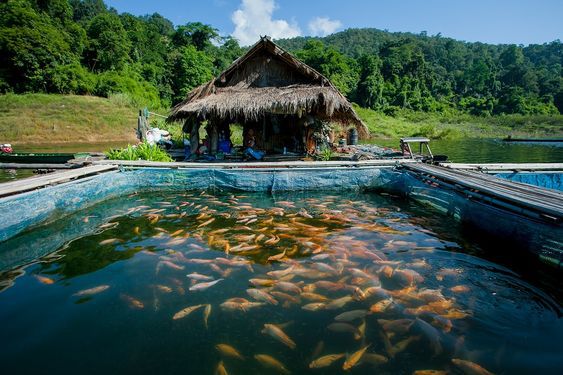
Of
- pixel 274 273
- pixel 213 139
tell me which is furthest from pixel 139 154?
pixel 274 273

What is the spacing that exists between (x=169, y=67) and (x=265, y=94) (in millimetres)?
39962

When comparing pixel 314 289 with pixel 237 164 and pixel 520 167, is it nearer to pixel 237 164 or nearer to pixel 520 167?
pixel 237 164

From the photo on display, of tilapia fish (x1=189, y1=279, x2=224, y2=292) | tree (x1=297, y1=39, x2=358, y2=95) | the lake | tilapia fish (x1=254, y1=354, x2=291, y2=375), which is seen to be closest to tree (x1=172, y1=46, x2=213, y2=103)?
tree (x1=297, y1=39, x2=358, y2=95)

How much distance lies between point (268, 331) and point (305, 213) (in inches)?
161

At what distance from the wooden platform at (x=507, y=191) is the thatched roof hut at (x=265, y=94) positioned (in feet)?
15.8

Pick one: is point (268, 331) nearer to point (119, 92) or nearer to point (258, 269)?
point (258, 269)

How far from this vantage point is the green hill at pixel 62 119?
24.3 meters

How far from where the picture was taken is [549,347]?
2881 mm

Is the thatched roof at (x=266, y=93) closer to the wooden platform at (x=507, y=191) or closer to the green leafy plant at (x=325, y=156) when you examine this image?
the green leafy plant at (x=325, y=156)

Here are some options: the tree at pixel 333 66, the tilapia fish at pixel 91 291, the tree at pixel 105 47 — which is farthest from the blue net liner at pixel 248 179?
the tree at pixel 333 66

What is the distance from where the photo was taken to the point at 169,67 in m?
45.7

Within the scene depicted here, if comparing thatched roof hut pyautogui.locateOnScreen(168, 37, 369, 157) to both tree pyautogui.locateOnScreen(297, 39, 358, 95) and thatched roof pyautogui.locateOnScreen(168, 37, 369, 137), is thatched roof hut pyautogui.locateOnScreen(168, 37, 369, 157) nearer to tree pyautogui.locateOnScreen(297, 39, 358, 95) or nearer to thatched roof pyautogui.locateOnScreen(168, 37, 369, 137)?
thatched roof pyautogui.locateOnScreen(168, 37, 369, 137)

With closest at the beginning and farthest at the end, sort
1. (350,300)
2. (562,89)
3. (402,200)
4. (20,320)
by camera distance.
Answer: (20,320) < (350,300) < (402,200) < (562,89)

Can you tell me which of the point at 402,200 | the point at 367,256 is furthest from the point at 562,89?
the point at 367,256
